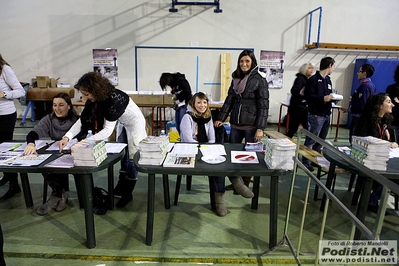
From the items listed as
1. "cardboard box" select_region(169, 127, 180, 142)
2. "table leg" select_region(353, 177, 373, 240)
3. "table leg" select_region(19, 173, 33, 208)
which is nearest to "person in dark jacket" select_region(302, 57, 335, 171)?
"table leg" select_region(353, 177, 373, 240)

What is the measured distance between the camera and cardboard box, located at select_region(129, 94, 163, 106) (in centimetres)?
546

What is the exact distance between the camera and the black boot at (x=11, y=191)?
2.83m

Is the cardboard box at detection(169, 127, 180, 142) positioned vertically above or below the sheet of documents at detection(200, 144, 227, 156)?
below

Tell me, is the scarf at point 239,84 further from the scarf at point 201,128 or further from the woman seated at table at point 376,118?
the woman seated at table at point 376,118

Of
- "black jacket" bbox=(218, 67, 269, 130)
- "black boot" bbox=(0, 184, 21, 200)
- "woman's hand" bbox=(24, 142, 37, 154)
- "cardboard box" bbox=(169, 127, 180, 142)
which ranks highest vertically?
"black jacket" bbox=(218, 67, 269, 130)

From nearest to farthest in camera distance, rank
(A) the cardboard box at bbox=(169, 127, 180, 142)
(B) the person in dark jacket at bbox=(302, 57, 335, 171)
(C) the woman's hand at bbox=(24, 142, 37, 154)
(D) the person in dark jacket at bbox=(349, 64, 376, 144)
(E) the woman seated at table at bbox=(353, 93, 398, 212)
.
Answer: (C) the woman's hand at bbox=(24, 142, 37, 154) → (E) the woman seated at table at bbox=(353, 93, 398, 212) → (B) the person in dark jacket at bbox=(302, 57, 335, 171) → (D) the person in dark jacket at bbox=(349, 64, 376, 144) → (A) the cardboard box at bbox=(169, 127, 180, 142)

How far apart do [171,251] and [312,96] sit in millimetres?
2468

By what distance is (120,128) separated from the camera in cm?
260

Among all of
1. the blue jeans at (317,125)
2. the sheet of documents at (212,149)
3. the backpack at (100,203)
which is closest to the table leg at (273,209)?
the sheet of documents at (212,149)

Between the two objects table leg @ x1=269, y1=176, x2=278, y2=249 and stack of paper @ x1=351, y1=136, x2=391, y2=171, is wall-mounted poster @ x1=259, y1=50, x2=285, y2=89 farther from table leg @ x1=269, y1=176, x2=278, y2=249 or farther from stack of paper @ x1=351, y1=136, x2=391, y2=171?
table leg @ x1=269, y1=176, x2=278, y2=249

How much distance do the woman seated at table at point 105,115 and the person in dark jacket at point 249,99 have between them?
85 cm

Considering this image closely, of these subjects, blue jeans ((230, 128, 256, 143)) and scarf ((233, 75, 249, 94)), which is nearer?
scarf ((233, 75, 249, 94))

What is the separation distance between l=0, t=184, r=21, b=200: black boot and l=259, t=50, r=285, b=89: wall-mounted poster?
5.28 metres

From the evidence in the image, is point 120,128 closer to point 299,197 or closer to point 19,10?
point 299,197
